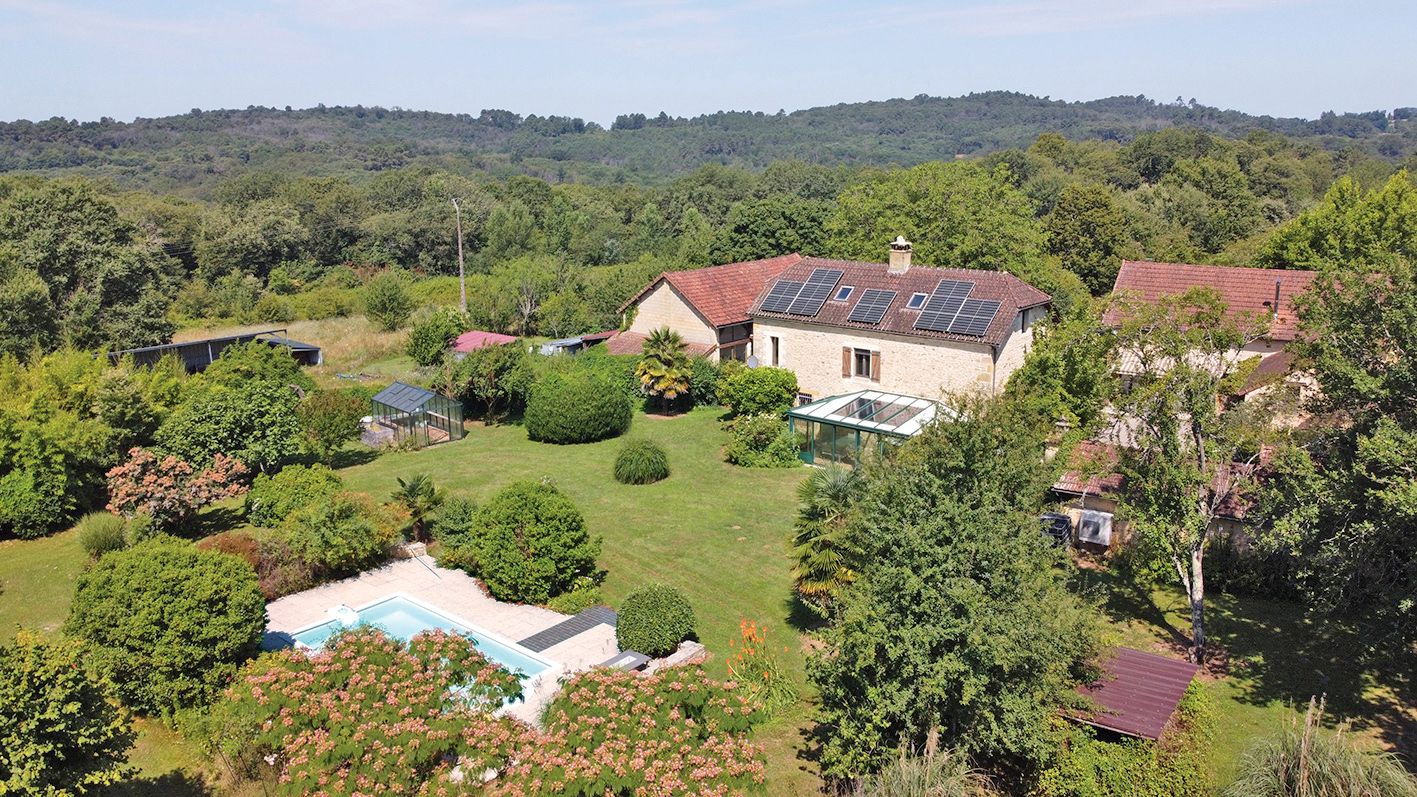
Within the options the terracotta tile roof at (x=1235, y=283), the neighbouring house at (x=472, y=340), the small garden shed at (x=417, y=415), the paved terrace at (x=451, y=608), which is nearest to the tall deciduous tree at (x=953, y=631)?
the paved terrace at (x=451, y=608)

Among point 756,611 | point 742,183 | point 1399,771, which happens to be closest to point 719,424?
point 756,611

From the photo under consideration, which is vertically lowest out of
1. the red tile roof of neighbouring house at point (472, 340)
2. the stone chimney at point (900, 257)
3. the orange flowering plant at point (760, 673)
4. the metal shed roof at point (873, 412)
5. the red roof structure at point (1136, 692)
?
the orange flowering plant at point (760, 673)

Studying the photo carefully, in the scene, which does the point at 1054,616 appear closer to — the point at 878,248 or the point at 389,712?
the point at 389,712

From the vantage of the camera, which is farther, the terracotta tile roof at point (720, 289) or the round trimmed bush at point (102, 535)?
the terracotta tile roof at point (720, 289)

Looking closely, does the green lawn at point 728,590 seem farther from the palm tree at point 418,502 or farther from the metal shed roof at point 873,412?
the palm tree at point 418,502

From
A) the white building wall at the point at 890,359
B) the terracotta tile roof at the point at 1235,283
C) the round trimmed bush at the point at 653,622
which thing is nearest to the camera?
the round trimmed bush at the point at 653,622

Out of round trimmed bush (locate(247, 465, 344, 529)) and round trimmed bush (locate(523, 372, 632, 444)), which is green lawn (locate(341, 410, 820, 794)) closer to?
round trimmed bush (locate(523, 372, 632, 444))
